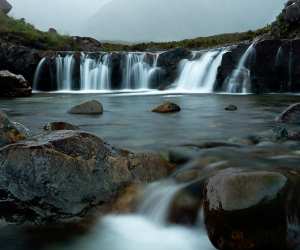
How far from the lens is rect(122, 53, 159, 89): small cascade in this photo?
3121 cm

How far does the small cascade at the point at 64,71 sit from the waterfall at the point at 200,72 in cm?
782

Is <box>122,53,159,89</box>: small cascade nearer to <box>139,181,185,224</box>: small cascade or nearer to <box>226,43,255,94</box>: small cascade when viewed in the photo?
<box>226,43,255,94</box>: small cascade

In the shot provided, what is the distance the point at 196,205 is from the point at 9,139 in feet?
12.2

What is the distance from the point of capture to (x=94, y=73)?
32.8 meters

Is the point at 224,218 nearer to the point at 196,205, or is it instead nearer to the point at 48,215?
the point at 196,205

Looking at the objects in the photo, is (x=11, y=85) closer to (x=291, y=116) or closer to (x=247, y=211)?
(x=291, y=116)

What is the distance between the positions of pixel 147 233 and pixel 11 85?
21.4m

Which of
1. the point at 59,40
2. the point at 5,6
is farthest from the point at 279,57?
the point at 5,6

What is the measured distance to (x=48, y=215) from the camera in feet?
21.1

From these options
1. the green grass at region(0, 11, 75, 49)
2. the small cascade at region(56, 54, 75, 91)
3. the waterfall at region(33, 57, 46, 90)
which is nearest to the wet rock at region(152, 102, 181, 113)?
the small cascade at region(56, 54, 75, 91)

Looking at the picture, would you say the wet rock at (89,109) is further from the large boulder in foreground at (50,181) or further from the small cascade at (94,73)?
the small cascade at (94,73)

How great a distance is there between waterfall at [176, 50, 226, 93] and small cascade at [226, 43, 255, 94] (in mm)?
1126

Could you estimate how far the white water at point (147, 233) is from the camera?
572 cm

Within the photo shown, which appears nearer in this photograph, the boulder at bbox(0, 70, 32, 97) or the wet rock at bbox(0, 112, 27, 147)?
the wet rock at bbox(0, 112, 27, 147)
